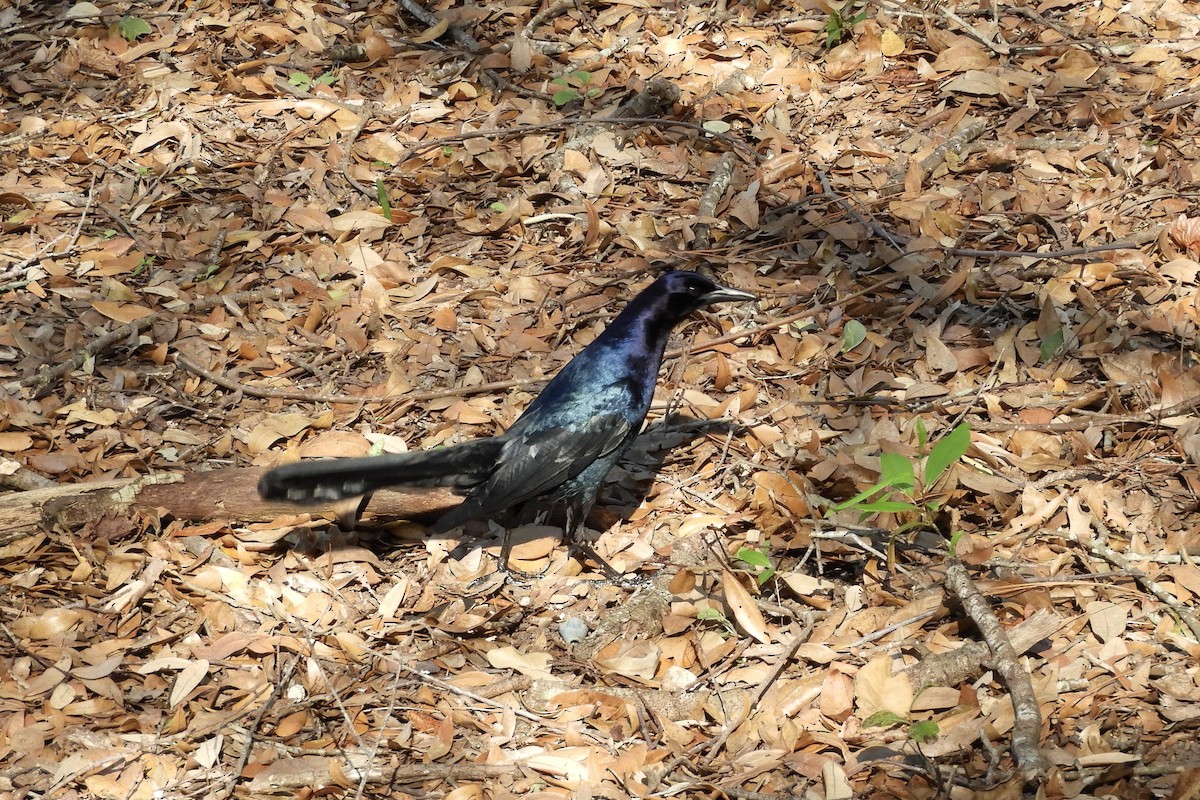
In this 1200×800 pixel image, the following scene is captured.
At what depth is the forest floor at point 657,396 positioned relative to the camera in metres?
3.61

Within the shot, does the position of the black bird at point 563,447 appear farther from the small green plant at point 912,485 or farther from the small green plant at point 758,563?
the small green plant at point 912,485

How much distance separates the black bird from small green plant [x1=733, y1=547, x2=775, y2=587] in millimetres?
782

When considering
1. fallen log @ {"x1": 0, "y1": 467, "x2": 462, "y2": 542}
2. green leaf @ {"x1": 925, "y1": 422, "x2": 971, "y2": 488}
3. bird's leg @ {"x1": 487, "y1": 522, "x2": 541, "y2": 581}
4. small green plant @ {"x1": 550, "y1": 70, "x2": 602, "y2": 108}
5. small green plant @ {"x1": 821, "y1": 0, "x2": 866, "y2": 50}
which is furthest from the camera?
small green plant @ {"x1": 550, "y1": 70, "x2": 602, "y2": 108}

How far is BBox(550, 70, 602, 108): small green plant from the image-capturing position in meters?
6.86

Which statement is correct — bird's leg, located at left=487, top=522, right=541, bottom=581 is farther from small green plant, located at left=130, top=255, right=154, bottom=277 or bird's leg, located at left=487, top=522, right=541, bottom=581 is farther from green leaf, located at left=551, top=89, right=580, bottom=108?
green leaf, located at left=551, top=89, right=580, bottom=108

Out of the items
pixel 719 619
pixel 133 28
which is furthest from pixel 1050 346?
pixel 133 28

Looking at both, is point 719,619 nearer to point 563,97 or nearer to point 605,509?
point 605,509

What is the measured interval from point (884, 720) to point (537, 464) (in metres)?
1.68

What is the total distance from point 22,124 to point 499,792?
18.3ft

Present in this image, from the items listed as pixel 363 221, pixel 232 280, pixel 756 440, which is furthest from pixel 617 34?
pixel 756 440

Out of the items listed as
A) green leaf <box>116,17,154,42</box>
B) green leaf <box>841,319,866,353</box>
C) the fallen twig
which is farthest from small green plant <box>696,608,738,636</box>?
green leaf <box>116,17,154,42</box>

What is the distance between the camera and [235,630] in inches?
164

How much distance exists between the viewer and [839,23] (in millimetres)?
6730

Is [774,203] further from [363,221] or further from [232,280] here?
[232,280]
